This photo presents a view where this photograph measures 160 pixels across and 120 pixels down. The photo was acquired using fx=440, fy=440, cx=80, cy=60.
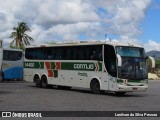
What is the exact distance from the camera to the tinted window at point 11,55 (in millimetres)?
39069

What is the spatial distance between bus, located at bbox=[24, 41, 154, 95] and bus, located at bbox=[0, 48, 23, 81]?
9.39 metres

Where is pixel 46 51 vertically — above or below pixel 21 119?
above

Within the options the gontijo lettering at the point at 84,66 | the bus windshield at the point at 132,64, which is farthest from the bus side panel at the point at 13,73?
the bus windshield at the point at 132,64

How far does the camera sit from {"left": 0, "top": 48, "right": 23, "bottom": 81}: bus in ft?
128

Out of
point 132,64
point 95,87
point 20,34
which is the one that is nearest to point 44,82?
point 95,87

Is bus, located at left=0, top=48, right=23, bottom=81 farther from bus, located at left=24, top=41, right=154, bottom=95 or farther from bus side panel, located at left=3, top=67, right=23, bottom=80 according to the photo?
bus, located at left=24, top=41, right=154, bottom=95

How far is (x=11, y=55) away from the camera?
3969 centimetres

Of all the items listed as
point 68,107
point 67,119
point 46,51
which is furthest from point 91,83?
point 67,119

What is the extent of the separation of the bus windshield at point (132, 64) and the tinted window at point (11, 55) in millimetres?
17230

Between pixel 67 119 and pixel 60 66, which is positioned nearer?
pixel 67 119

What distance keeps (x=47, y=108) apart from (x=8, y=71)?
24.2 meters

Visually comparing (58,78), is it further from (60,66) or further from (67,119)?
(67,119)

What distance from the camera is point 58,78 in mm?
28656

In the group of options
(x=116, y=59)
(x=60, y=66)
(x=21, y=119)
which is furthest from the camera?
(x=60, y=66)
